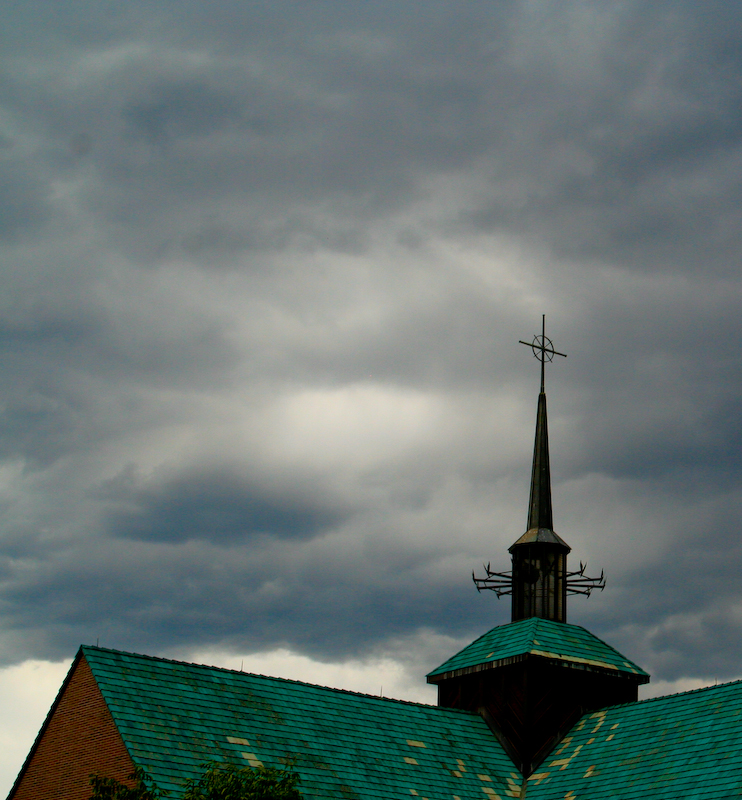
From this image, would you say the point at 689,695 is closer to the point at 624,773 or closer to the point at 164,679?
the point at 624,773

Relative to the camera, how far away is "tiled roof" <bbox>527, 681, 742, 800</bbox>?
36256 mm

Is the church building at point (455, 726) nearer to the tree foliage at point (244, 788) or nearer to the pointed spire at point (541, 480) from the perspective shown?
the pointed spire at point (541, 480)

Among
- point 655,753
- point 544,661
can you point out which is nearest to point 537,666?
point 544,661

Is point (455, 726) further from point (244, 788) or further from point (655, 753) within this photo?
point (244, 788)

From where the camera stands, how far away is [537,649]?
151ft

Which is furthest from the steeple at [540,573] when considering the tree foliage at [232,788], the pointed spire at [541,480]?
the tree foliage at [232,788]

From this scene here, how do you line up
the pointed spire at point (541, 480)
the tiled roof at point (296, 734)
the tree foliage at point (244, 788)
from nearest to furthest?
the tree foliage at point (244, 788)
the tiled roof at point (296, 734)
the pointed spire at point (541, 480)

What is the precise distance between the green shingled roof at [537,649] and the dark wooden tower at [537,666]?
0.04 metres

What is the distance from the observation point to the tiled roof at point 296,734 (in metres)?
35.5

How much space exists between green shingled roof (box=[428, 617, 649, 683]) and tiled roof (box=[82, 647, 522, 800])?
360 centimetres

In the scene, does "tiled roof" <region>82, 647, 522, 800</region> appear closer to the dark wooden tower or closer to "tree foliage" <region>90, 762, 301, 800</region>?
the dark wooden tower

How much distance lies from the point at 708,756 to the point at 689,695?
4.39m

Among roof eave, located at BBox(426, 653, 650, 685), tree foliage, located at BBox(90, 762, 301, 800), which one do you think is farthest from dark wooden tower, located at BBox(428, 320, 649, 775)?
tree foliage, located at BBox(90, 762, 301, 800)

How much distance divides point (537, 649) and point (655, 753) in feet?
25.4
